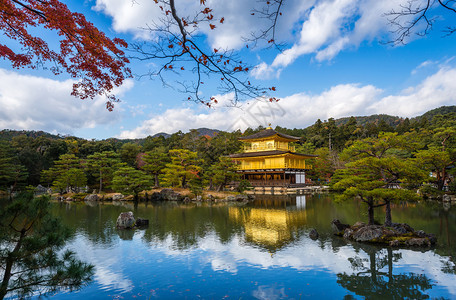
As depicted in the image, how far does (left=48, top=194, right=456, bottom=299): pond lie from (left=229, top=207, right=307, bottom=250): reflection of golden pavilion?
37 millimetres

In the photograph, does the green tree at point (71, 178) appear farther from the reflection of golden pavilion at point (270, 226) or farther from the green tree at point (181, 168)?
the reflection of golden pavilion at point (270, 226)

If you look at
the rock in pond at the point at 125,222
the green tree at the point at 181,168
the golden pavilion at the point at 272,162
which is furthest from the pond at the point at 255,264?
the golden pavilion at the point at 272,162

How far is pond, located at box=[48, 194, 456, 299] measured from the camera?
15.9 feet

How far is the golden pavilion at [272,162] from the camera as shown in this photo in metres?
26.5

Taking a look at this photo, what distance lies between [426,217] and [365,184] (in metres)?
6.04

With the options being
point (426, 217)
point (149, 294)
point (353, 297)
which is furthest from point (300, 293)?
point (426, 217)

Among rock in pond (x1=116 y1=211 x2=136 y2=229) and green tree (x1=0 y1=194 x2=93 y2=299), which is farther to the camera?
rock in pond (x1=116 y1=211 x2=136 y2=229)

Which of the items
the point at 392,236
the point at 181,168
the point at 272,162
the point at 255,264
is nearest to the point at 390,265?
the point at 392,236

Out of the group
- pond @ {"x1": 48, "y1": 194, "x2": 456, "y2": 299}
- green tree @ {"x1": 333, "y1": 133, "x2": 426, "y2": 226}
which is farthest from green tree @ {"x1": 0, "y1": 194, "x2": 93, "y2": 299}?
green tree @ {"x1": 333, "y1": 133, "x2": 426, "y2": 226}

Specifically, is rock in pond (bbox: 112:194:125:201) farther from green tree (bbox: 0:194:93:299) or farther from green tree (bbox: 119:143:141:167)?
green tree (bbox: 0:194:93:299)

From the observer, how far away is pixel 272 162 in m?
27.4

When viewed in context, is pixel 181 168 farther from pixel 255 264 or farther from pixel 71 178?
pixel 255 264

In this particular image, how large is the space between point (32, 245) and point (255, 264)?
475 cm

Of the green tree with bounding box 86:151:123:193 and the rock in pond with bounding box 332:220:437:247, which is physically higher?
the green tree with bounding box 86:151:123:193
